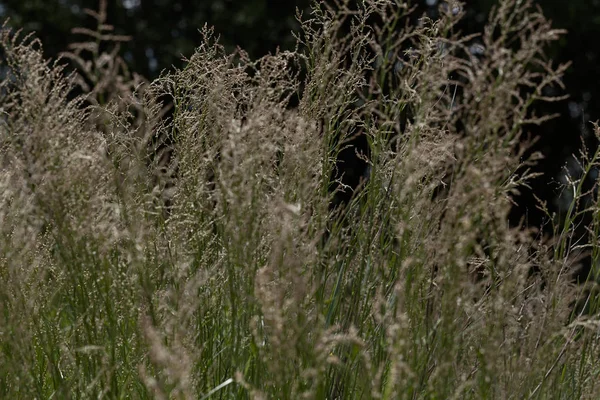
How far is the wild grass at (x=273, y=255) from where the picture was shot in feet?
6.27

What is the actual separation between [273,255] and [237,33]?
888cm

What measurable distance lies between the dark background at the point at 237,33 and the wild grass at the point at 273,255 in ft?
25.5

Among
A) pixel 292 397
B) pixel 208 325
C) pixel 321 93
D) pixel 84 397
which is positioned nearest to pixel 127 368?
pixel 84 397

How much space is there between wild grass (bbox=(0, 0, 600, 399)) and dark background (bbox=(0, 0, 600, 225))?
776 centimetres

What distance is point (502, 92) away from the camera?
6.20 feet

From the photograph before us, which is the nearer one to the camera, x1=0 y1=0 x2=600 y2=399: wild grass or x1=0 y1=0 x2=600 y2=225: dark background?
x1=0 y1=0 x2=600 y2=399: wild grass

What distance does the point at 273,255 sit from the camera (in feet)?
6.42

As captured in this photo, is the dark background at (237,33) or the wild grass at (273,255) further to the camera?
the dark background at (237,33)

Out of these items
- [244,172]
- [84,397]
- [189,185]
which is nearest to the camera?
[244,172]

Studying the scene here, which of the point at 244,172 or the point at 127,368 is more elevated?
the point at 244,172

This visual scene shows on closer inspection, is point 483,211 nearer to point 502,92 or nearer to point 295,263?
point 502,92

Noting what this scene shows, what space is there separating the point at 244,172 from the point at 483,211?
20.9 inches

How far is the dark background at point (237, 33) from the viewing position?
10.5 metres

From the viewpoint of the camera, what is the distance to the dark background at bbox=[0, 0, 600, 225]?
1054 cm
